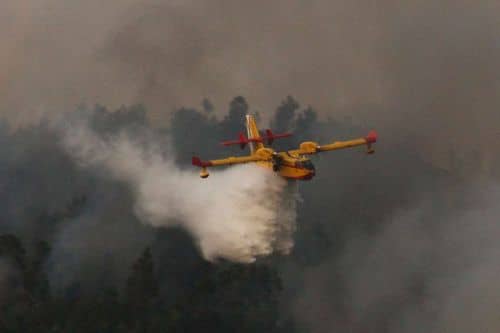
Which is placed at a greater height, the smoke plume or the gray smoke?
the smoke plume

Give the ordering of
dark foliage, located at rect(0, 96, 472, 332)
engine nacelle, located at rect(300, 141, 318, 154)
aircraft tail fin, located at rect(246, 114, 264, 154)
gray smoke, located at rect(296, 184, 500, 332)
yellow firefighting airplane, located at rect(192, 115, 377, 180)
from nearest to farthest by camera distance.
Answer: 1. yellow firefighting airplane, located at rect(192, 115, 377, 180)
2. engine nacelle, located at rect(300, 141, 318, 154)
3. aircraft tail fin, located at rect(246, 114, 264, 154)
4. dark foliage, located at rect(0, 96, 472, 332)
5. gray smoke, located at rect(296, 184, 500, 332)

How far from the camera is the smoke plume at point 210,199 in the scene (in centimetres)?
9362

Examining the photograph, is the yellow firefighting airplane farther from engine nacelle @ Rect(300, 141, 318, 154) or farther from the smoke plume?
the smoke plume

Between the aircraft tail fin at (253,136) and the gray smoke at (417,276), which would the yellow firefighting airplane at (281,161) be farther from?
the gray smoke at (417,276)

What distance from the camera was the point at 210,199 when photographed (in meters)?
99.4

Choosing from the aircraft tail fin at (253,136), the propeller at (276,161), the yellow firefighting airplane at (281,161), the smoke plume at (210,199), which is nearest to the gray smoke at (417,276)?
the smoke plume at (210,199)

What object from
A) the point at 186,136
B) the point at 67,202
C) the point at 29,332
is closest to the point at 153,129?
the point at 186,136

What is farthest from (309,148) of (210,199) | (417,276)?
(417,276)

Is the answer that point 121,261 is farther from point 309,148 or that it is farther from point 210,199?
point 309,148

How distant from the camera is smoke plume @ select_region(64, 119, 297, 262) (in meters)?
93.6

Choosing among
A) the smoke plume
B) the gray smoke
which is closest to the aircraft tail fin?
the smoke plume

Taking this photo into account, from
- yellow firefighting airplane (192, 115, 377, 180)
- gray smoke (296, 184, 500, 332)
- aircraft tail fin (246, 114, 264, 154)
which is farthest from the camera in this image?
gray smoke (296, 184, 500, 332)

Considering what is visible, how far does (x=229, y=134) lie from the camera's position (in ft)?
534

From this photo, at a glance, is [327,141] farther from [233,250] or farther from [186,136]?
[233,250]
